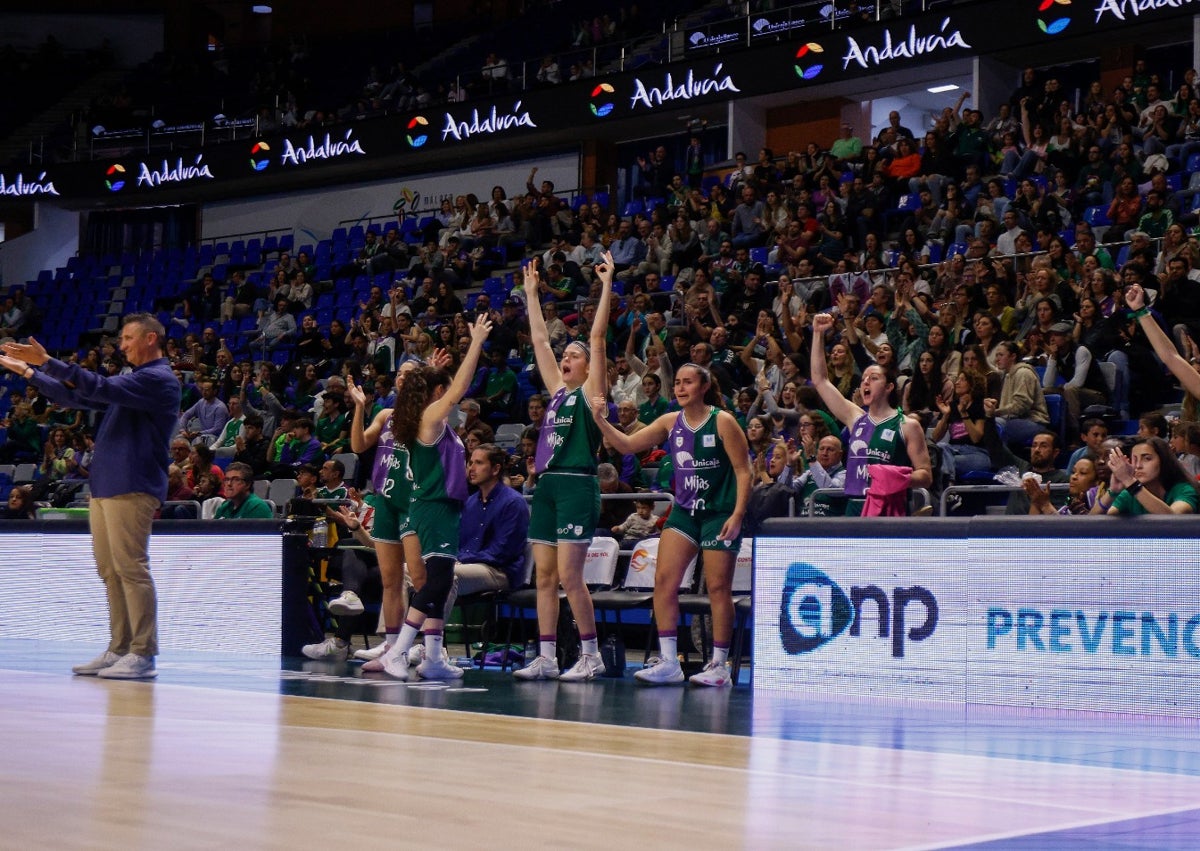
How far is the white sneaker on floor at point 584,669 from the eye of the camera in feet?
27.6

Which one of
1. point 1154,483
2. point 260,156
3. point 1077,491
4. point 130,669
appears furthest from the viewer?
point 260,156

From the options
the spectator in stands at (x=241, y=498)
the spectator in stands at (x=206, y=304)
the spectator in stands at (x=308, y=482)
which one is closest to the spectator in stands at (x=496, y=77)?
the spectator in stands at (x=206, y=304)

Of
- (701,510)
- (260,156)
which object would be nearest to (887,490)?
(701,510)

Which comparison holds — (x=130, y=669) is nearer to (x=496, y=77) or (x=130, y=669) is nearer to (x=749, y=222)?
(x=749, y=222)

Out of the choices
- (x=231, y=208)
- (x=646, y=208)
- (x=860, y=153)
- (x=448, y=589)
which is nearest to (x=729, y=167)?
(x=646, y=208)

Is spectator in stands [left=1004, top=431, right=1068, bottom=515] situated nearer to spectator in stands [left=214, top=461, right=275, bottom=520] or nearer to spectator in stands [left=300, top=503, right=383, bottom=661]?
spectator in stands [left=300, top=503, right=383, bottom=661]

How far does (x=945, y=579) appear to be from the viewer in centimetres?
747

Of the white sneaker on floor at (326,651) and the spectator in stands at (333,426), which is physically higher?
the spectator in stands at (333,426)

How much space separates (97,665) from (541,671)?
96.5 inches

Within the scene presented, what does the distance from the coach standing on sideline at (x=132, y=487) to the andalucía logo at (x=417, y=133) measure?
694 inches

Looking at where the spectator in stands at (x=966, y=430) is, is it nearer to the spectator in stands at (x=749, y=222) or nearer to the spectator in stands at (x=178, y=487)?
the spectator in stands at (x=749, y=222)

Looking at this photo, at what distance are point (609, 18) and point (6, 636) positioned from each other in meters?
16.2

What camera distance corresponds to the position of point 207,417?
61.2 ft

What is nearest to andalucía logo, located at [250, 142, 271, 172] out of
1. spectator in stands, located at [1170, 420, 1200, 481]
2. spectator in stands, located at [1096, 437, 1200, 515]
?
spectator in stands, located at [1170, 420, 1200, 481]
